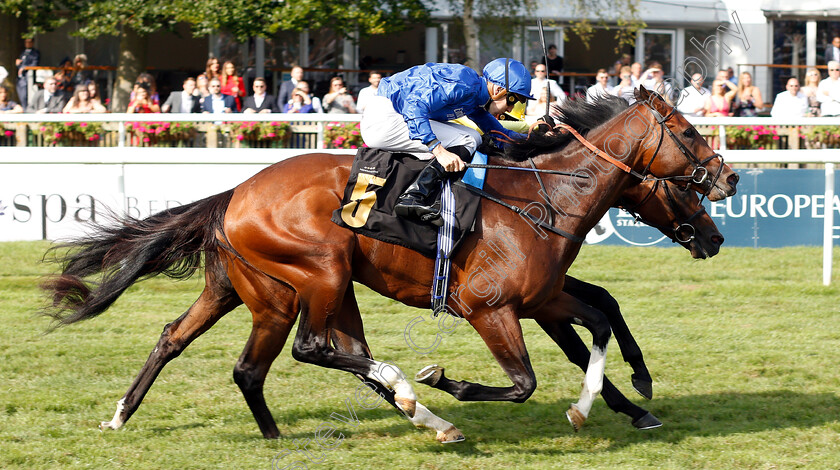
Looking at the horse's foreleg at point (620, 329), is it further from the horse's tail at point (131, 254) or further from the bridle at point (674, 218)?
the horse's tail at point (131, 254)

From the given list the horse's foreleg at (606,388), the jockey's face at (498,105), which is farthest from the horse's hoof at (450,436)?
the jockey's face at (498,105)

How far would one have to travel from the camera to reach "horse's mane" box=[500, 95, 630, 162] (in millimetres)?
4035

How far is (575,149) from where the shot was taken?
4004 millimetres

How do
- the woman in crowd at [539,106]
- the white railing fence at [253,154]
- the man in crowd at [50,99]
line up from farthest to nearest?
1. the man in crowd at [50,99]
2. the woman in crowd at [539,106]
3. the white railing fence at [253,154]

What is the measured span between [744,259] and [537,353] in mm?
3141

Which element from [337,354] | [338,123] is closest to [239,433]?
[337,354]

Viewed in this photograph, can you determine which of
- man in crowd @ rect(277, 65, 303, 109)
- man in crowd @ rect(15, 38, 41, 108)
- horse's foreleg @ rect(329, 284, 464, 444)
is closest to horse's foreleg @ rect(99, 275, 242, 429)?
horse's foreleg @ rect(329, 284, 464, 444)

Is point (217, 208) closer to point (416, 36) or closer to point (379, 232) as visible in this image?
point (379, 232)

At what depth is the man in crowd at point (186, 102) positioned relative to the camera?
373 inches

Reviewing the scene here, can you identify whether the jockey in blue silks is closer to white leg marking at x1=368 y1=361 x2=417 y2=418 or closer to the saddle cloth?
the saddle cloth

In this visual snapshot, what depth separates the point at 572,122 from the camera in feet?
13.4

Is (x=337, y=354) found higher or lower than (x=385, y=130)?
lower

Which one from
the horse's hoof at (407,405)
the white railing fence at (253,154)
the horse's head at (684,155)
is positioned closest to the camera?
the horse's hoof at (407,405)

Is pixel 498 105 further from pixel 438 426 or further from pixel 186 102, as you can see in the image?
pixel 186 102
